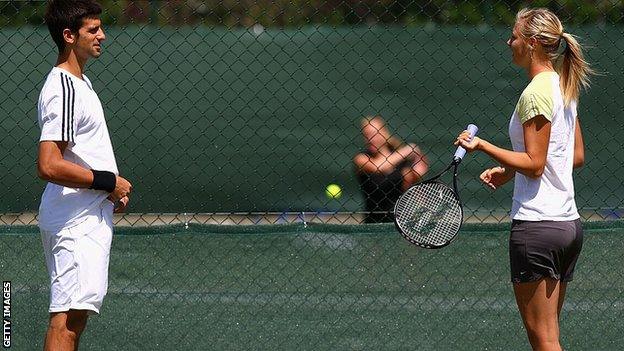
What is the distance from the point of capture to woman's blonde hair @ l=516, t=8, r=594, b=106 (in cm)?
423

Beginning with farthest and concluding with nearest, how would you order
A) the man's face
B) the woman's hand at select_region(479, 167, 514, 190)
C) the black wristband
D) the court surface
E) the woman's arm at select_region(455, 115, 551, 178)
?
the court surface, the woman's hand at select_region(479, 167, 514, 190), the man's face, the black wristband, the woman's arm at select_region(455, 115, 551, 178)

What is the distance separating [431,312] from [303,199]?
0.86 metres

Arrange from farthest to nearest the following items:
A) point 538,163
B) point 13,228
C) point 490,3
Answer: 1. point 490,3
2. point 13,228
3. point 538,163

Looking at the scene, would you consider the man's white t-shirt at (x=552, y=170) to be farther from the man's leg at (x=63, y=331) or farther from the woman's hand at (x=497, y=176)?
the man's leg at (x=63, y=331)

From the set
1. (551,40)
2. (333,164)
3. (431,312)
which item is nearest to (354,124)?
(333,164)

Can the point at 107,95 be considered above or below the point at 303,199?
above

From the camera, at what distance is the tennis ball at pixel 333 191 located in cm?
571

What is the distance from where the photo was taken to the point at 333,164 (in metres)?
5.73

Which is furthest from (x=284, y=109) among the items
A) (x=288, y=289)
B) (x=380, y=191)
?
(x=288, y=289)

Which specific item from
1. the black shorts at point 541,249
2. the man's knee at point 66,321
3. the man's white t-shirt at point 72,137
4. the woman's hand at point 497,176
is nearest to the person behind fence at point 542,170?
the black shorts at point 541,249

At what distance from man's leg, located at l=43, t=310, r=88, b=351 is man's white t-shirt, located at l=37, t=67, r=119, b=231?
1.11 feet

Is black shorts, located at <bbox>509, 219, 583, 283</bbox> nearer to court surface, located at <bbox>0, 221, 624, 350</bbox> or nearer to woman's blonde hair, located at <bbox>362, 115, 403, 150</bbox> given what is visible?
court surface, located at <bbox>0, 221, 624, 350</bbox>

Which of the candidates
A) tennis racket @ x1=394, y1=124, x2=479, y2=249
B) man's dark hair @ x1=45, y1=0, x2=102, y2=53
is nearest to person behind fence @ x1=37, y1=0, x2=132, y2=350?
man's dark hair @ x1=45, y1=0, x2=102, y2=53

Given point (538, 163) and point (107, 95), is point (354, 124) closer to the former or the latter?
point (107, 95)
